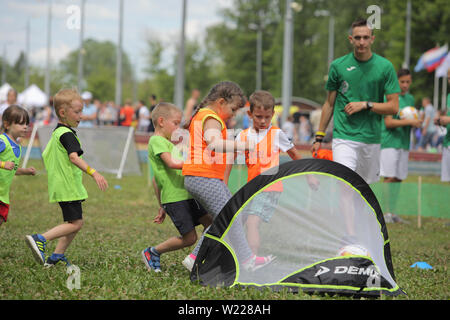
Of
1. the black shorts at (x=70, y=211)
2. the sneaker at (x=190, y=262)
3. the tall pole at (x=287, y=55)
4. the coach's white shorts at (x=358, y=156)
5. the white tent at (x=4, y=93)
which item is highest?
the tall pole at (x=287, y=55)

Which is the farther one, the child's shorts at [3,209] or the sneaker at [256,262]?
the child's shorts at [3,209]

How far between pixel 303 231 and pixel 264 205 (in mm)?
348

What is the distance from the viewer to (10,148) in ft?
17.9

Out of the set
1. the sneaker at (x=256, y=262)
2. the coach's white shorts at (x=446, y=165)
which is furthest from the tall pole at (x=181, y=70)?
the sneaker at (x=256, y=262)

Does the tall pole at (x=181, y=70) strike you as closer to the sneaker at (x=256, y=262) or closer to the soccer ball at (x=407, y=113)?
the soccer ball at (x=407, y=113)

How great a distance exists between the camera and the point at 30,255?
5.81 m

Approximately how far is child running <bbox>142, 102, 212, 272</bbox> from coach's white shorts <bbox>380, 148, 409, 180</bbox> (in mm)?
4740

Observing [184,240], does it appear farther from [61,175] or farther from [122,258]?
[61,175]

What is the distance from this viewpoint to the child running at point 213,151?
4.62 metres

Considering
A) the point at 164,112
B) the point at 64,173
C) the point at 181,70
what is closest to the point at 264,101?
the point at 164,112

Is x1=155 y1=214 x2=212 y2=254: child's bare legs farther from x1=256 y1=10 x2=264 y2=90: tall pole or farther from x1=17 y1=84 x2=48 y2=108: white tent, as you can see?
x1=256 y1=10 x2=264 y2=90: tall pole
